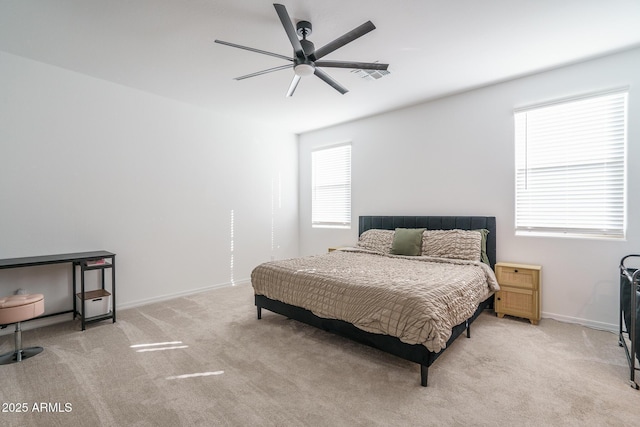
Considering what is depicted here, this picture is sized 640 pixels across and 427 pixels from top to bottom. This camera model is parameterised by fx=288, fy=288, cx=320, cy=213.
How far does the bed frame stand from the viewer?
6.82ft

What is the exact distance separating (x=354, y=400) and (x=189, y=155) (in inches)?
156

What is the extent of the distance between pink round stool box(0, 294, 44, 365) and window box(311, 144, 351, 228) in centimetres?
416

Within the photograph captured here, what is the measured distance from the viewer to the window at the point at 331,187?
5.40m

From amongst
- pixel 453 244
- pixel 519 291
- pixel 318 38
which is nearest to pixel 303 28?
pixel 318 38

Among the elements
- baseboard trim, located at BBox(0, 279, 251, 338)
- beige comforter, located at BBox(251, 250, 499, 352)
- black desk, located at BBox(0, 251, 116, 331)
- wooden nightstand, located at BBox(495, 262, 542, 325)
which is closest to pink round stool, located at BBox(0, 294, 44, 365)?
black desk, located at BBox(0, 251, 116, 331)

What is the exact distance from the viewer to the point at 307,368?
7.52 ft

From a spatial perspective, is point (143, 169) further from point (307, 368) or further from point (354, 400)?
point (354, 400)

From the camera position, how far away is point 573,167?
3.21 meters

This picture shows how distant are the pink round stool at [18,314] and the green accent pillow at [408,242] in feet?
12.6

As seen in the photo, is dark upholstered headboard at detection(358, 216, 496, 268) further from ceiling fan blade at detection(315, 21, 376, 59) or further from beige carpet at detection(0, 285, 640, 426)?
ceiling fan blade at detection(315, 21, 376, 59)

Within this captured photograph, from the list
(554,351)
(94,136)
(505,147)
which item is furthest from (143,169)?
(554,351)

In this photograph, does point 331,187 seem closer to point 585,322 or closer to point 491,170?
point 491,170

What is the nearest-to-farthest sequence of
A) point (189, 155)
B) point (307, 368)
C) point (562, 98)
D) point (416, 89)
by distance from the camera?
1. point (307, 368)
2. point (562, 98)
3. point (416, 89)
4. point (189, 155)

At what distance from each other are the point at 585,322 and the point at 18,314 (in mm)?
5447
